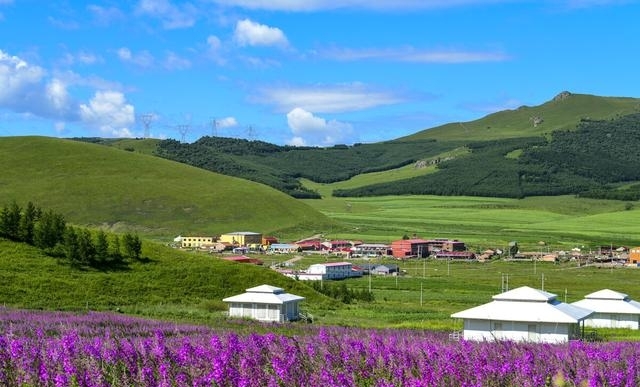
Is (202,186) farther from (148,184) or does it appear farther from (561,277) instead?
(561,277)

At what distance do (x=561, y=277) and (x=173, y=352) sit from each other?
99.8 metres

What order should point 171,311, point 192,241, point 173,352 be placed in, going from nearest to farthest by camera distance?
point 173,352, point 171,311, point 192,241

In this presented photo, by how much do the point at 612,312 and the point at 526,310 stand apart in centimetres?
1741

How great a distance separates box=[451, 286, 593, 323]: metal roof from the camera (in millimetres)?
39312

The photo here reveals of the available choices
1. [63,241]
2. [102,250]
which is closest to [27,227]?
[63,241]

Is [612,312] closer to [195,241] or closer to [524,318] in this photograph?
[524,318]

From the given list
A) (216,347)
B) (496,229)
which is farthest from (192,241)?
(216,347)

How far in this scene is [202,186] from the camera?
648 ft

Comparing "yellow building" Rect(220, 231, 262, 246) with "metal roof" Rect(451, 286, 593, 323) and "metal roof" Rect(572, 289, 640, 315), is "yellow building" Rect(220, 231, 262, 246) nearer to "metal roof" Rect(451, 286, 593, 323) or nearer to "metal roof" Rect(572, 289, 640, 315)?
"metal roof" Rect(572, 289, 640, 315)

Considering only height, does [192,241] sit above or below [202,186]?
below

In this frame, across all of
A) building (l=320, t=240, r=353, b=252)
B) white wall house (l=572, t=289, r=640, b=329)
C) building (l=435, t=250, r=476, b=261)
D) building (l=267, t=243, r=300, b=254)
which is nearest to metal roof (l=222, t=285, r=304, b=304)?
white wall house (l=572, t=289, r=640, b=329)

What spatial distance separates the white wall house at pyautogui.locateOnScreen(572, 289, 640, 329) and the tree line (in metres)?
31.4

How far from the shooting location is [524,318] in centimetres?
3962

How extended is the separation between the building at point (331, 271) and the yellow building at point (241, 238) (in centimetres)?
5273
